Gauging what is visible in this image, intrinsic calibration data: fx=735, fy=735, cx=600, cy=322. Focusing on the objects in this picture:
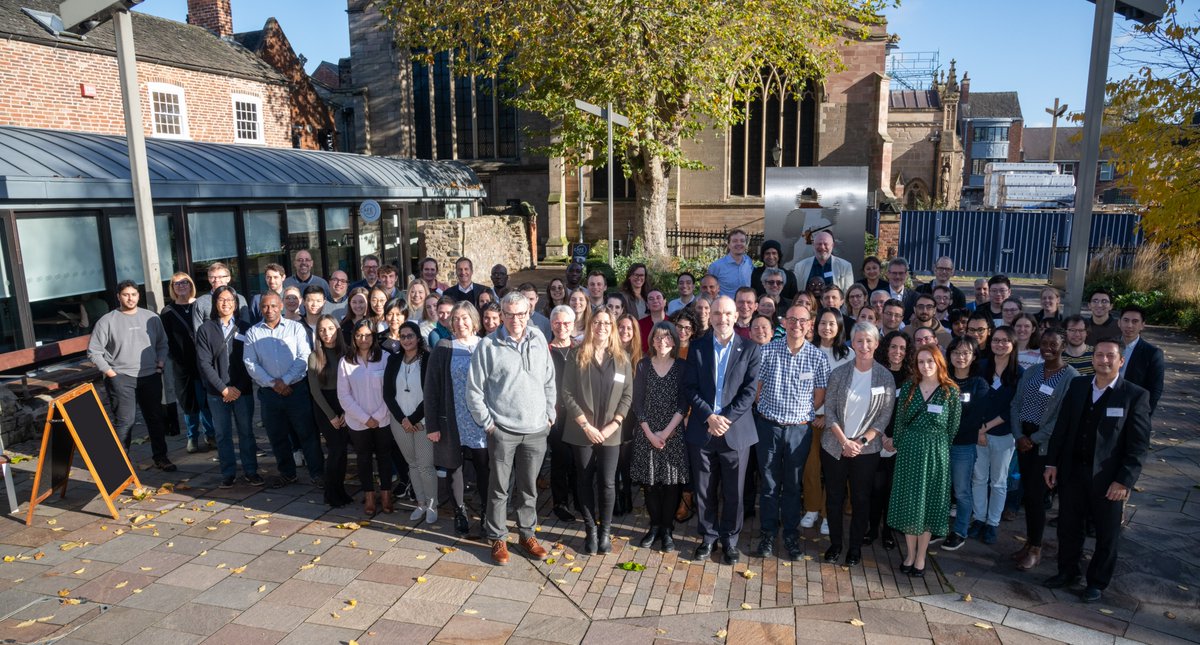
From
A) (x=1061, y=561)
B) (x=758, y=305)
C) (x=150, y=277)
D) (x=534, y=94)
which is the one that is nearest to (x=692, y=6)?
(x=534, y=94)

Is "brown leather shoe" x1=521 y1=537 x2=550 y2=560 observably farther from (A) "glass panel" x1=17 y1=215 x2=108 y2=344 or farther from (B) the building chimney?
(B) the building chimney

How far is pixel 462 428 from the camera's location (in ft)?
18.4

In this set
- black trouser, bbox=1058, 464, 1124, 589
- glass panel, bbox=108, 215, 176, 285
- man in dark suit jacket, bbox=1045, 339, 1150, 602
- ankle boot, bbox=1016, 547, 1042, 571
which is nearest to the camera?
man in dark suit jacket, bbox=1045, 339, 1150, 602

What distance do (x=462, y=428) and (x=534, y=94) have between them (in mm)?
13513

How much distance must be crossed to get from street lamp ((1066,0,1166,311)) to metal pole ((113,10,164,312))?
849 cm

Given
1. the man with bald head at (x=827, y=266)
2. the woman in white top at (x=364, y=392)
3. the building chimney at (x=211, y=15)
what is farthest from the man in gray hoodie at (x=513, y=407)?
the building chimney at (x=211, y=15)

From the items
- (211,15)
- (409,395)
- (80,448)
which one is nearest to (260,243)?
(80,448)

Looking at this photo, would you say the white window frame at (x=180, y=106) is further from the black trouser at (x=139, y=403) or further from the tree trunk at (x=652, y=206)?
the black trouser at (x=139, y=403)

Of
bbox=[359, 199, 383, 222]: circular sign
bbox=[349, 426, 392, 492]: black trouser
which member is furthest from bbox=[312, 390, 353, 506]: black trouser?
bbox=[359, 199, 383, 222]: circular sign

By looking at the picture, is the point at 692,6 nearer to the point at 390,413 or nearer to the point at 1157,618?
the point at 390,413

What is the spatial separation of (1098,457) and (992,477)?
85cm

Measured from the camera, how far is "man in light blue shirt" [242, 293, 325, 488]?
6.40 m

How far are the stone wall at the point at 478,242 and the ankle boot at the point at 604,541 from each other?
38.2ft

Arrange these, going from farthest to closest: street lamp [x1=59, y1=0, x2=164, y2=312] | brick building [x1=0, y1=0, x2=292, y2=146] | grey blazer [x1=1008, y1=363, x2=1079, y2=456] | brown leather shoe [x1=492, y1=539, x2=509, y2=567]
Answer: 1. brick building [x1=0, y1=0, x2=292, y2=146]
2. street lamp [x1=59, y1=0, x2=164, y2=312]
3. brown leather shoe [x1=492, y1=539, x2=509, y2=567]
4. grey blazer [x1=1008, y1=363, x2=1079, y2=456]
